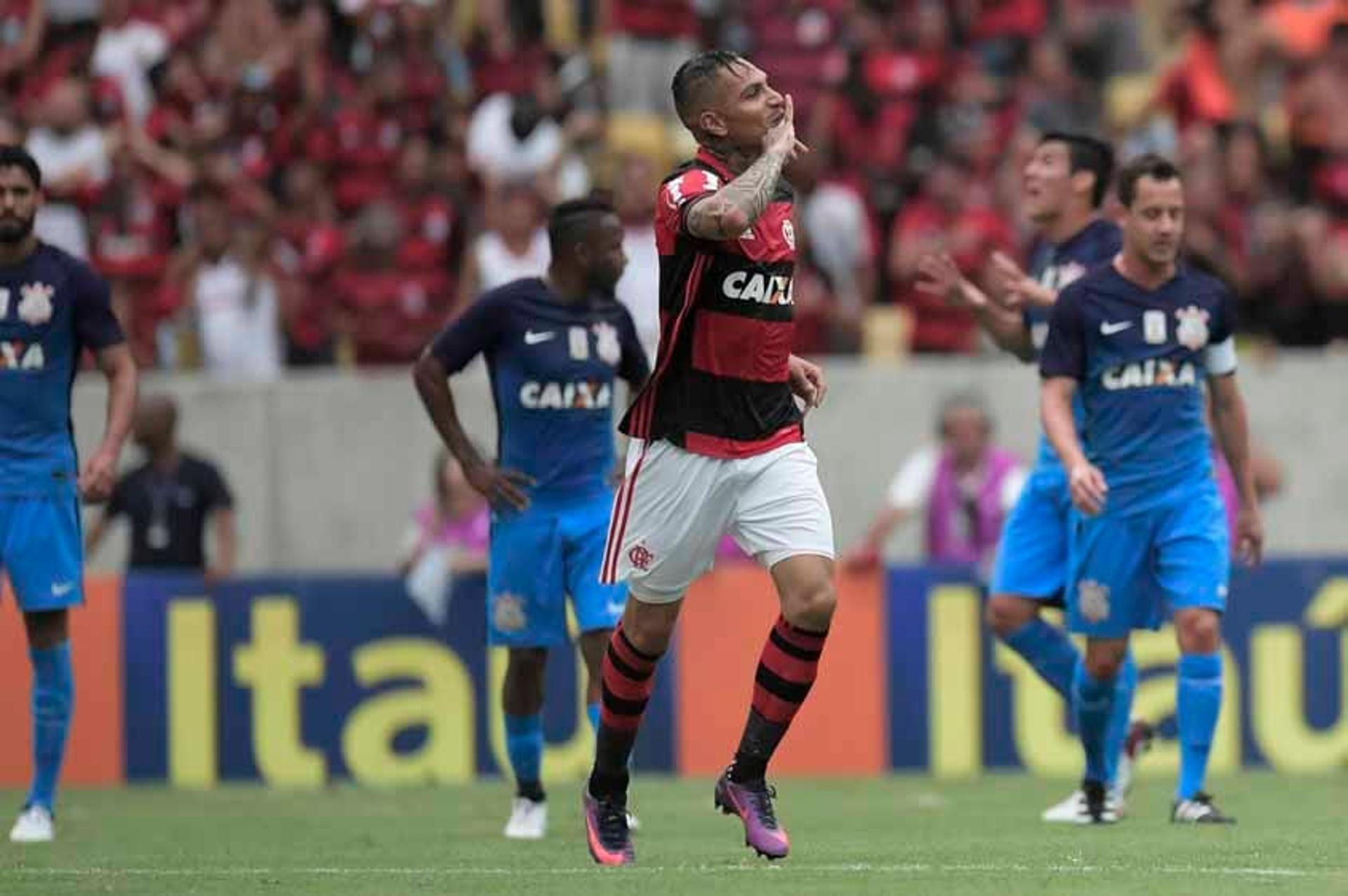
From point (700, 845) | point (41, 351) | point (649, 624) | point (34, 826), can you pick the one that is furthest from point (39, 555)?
point (649, 624)

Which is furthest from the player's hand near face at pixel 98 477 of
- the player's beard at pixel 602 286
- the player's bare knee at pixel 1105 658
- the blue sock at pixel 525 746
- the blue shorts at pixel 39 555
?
the player's bare knee at pixel 1105 658

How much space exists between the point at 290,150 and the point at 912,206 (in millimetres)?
4321

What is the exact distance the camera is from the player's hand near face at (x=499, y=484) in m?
11.1

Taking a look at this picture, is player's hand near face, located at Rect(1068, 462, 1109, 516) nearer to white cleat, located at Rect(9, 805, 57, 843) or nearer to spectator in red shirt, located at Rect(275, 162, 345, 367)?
white cleat, located at Rect(9, 805, 57, 843)

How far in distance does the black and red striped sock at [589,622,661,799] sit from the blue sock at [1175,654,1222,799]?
2.72 meters

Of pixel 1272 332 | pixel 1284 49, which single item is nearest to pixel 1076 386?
pixel 1272 332

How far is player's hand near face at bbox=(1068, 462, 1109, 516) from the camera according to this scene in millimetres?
10141

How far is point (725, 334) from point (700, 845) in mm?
2458

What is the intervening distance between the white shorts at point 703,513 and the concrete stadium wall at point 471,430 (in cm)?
817

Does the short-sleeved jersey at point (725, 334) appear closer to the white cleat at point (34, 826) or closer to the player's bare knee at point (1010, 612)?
the player's bare knee at point (1010, 612)

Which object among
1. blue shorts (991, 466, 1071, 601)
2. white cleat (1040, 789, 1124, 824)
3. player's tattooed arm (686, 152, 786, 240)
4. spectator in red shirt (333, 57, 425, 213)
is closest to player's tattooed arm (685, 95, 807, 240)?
player's tattooed arm (686, 152, 786, 240)

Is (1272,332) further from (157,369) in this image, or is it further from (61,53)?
(61,53)

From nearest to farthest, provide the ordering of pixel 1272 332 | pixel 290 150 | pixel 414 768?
pixel 414 768 < pixel 1272 332 < pixel 290 150

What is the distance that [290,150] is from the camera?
62.6 feet
